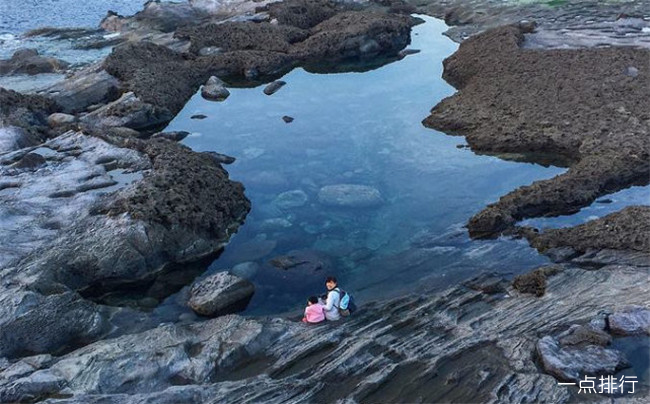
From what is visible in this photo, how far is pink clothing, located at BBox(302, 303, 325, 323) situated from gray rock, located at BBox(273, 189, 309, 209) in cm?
994

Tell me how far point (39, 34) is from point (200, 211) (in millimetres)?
40476

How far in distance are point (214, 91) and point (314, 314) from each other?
26.3m

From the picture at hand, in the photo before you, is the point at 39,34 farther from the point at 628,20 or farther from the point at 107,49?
the point at 628,20

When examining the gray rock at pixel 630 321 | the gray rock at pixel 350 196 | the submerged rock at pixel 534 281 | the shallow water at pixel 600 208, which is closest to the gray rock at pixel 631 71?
the shallow water at pixel 600 208

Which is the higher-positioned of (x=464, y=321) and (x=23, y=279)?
(x=23, y=279)

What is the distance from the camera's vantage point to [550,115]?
117 ft

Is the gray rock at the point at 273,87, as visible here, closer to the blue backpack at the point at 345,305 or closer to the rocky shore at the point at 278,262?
the rocky shore at the point at 278,262

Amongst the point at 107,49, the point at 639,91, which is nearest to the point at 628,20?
the point at 639,91

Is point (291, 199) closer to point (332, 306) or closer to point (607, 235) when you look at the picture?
point (332, 306)

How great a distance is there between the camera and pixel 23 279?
75.4 ft

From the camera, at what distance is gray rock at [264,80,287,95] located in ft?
149

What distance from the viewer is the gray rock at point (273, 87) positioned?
45.4m

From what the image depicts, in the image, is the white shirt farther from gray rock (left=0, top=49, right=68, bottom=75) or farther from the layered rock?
gray rock (left=0, top=49, right=68, bottom=75)

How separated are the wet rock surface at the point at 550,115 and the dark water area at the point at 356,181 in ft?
4.10
